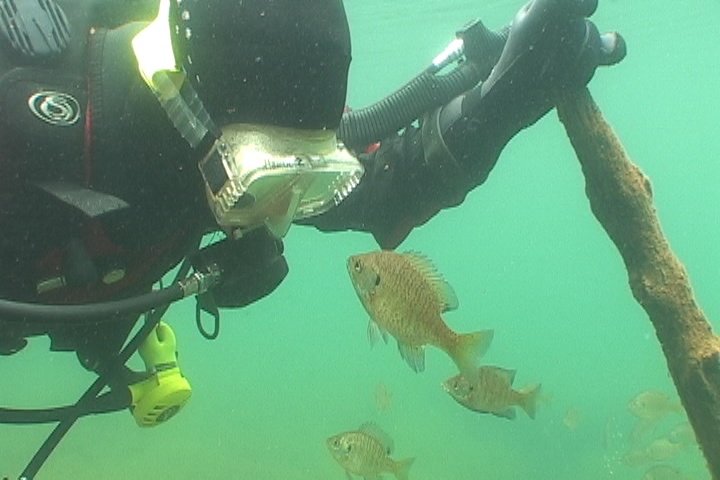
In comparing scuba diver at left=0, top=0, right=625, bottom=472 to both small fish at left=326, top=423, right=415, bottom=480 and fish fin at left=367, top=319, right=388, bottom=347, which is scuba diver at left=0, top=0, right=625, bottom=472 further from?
small fish at left=326, top=423, right=415, bottom=480

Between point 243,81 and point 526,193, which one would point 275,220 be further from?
point 526,193

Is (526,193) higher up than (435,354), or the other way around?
(435,354)

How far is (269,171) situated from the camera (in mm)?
2482

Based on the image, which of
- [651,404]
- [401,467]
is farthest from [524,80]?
[651,404]

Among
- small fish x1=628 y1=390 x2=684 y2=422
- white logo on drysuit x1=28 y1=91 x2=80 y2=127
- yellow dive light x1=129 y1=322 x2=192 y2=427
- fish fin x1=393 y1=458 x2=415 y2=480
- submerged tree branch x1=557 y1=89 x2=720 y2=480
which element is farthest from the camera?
small fish x1=628 y1=390 x2=684 y2=422

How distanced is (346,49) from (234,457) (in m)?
Answer: 15.6

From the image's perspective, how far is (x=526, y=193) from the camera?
158m

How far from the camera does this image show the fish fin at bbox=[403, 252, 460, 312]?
10.6 feet

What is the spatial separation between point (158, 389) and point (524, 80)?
2.33 metres

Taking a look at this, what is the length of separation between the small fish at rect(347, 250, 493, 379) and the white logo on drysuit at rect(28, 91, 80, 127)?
3.93 feet

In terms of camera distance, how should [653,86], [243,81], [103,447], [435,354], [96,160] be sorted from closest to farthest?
[243,81] → [96,160] → [103,447] → [435,354] → [653,86]

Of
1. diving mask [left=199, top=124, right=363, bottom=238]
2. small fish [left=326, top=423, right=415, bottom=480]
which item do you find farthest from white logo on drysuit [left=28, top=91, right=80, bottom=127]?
small fish [left=326, top=423, right=415, bottom=480]

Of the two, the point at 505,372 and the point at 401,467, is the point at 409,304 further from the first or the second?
the point at 401,467

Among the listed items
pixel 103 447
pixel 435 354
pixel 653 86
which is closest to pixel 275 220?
pixel 103 447
